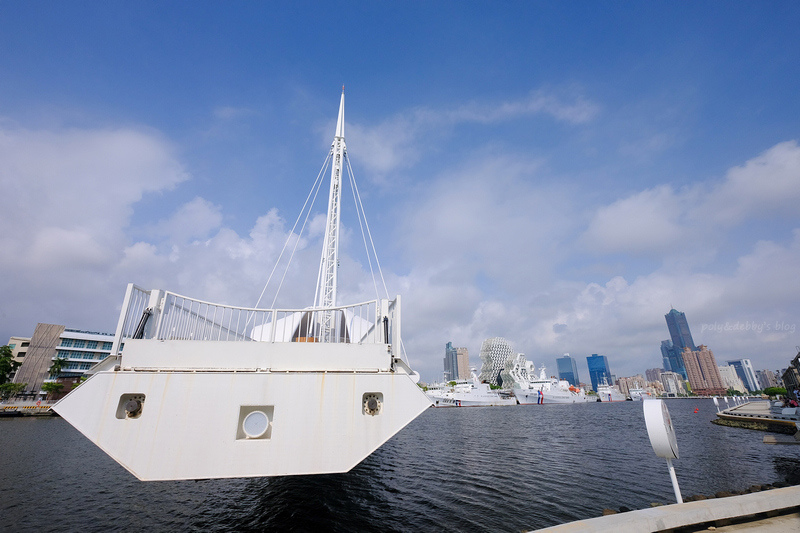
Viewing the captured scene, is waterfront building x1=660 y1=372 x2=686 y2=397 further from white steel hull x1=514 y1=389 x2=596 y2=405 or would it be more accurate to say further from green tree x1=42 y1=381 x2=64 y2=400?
green tree x1=42 y1=381 x2=64 y2=400

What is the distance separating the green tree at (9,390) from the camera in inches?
1883

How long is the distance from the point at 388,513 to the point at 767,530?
749 cm

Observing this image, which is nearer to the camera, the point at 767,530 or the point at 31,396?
the point at 767,530

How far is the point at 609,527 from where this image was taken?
4387 millimetres

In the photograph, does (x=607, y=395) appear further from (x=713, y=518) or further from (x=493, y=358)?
(x=713, y=518)

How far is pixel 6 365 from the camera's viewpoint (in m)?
49.8

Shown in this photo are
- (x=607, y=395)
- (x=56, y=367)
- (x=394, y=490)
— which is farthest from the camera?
(x=607, y=395)

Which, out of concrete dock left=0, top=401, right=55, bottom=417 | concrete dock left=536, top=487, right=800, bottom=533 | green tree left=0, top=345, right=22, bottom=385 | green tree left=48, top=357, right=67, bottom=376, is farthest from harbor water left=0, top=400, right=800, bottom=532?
green tree left=48, top=357, right=67, bottom=376

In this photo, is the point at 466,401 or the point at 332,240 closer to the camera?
the point at 332,240

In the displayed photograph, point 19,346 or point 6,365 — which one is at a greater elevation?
point 19,346

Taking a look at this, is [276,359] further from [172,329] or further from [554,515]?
[554,515]

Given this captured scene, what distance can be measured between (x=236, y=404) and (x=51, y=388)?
218 feet

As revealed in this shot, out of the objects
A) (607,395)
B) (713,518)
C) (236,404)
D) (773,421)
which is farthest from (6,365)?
(607,395)

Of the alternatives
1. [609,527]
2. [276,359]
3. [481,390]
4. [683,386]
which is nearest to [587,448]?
[609,527]
